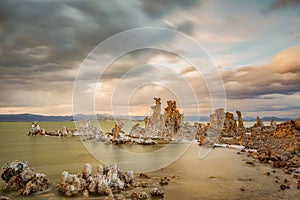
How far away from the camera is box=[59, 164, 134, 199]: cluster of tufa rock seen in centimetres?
1872

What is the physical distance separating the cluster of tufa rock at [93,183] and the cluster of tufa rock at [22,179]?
179 centimetres

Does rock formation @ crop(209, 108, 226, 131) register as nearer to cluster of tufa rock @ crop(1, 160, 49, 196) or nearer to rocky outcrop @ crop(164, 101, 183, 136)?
rocky outcrop @ crop(164, 101, 183, 136)

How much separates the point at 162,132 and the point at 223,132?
20.1 metres

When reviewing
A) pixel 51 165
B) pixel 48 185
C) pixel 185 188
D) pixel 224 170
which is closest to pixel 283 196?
pixel 185 188

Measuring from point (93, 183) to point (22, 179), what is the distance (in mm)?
5843

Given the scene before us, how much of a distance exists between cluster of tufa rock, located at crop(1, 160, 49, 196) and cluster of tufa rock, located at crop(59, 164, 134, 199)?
5.88 ft

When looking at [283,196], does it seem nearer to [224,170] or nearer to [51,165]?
[224,170]

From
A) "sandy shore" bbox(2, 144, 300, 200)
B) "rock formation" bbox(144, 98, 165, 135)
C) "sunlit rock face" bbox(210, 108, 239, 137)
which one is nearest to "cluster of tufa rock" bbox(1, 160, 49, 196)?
"sandy shore" bbox(2, 144, 300, 200)

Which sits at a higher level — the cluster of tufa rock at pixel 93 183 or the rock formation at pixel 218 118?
the rock formation at pixel 218 118

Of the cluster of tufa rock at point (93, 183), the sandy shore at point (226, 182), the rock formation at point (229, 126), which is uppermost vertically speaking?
the rock formation at point (229, 126)

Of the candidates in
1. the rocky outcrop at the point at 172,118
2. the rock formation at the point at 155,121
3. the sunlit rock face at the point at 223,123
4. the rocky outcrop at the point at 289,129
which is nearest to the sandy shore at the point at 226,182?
the rocky outcrop at the point at 289,129

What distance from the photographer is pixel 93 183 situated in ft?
62.9

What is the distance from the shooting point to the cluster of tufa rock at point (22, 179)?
18844 mm

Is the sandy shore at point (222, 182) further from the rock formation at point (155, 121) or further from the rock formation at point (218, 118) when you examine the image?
the rock formation at point (155, 121)
